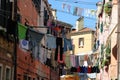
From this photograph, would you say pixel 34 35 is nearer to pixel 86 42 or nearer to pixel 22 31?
pixel 22 31

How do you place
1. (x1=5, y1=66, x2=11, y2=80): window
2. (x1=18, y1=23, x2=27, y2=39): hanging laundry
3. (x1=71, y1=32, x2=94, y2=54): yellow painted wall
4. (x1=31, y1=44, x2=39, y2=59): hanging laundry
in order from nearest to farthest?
(x1=18, y1=23, x2=27, y2=39): hanging laundry
(x1=5, y1=66, x2=11, y2=80): window
(x1=31, y1=44, x2=39, y2=59): hanging laundry
(x1=71, y1=32, x2=94, y2=54): yellow painted wall

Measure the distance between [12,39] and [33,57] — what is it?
7.98 meters

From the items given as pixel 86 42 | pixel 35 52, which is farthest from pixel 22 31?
pixel 86 42

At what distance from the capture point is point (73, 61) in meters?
47.6

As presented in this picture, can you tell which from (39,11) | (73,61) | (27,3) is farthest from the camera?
(73,61)

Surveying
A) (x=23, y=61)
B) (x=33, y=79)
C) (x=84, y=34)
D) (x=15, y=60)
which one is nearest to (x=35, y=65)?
(x=33, y=79)

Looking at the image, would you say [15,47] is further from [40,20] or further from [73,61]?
[73,61]

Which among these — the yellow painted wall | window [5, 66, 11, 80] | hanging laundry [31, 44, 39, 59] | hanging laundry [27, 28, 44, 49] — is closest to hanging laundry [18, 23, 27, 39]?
hanging laundry [27, 28, 44, 49]

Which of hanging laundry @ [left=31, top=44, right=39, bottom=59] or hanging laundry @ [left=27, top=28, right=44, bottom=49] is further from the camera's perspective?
hanging laundry @ [left=31, top=44, right=39, bottom=59]

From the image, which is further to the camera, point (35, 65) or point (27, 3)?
point (35, 65)

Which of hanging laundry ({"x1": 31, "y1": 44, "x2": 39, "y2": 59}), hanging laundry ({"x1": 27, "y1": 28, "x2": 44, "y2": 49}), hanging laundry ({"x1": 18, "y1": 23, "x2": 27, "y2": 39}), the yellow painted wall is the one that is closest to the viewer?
hanging laundry ({"x1": 18, "y1": 23, "x2": 27, "y2": 39})

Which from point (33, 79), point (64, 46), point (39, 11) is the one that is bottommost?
point (33, 79)

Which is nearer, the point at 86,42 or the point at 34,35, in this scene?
the point at 34,35

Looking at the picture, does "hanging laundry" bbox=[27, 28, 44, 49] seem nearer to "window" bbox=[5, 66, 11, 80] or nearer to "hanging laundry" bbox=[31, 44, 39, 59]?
"window" bbox=[5, 66, 11, 80]
